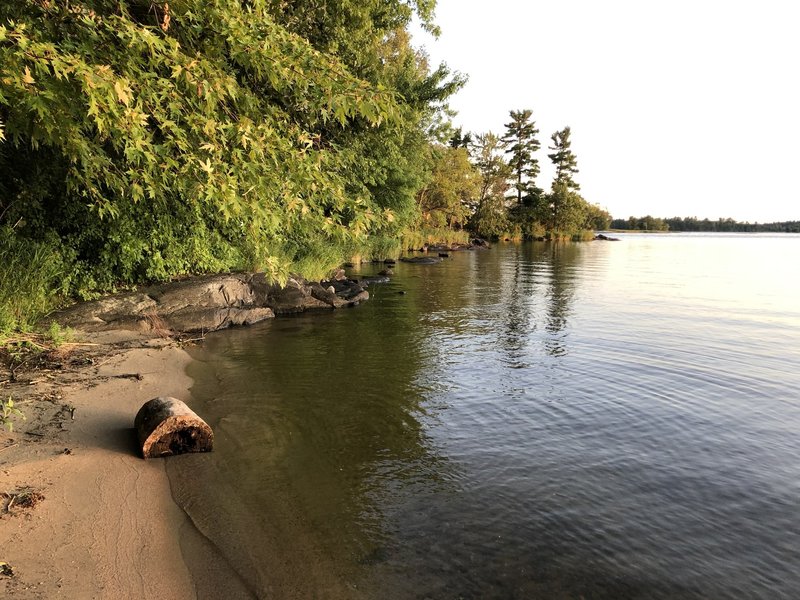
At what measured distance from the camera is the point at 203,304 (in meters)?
14.1

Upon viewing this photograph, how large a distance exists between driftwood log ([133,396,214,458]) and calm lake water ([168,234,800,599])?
0.25 meters

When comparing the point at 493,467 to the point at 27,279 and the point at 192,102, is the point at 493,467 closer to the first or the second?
the point at 192,102

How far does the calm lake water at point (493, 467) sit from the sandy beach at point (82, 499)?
0.32 meters

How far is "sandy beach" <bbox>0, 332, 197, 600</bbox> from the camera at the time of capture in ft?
13.0

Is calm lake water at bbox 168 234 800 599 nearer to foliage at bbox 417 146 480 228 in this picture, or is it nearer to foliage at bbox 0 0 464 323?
foliage at bbox 0 0 464 323

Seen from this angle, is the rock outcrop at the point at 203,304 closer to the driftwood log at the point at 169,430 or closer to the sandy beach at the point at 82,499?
the sandy beach at the point at 82,499

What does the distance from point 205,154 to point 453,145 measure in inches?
2574

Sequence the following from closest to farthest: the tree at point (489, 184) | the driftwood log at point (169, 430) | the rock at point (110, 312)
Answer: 1. the driftwood log at point (169, 430)
2. the rock at point (110, 312)
3. the tree at point (489, 184)

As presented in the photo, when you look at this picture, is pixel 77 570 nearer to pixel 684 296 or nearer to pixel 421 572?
pixel 421 572

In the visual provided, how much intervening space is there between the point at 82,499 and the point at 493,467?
187 inches

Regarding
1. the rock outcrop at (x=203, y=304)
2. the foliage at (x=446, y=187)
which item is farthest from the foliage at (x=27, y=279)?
the foliage at (x=446, y=187)

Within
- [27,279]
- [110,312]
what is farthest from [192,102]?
[110,312]

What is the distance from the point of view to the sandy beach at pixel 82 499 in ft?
13.0

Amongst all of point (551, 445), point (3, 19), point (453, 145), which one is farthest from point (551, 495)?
point (453, 145)
